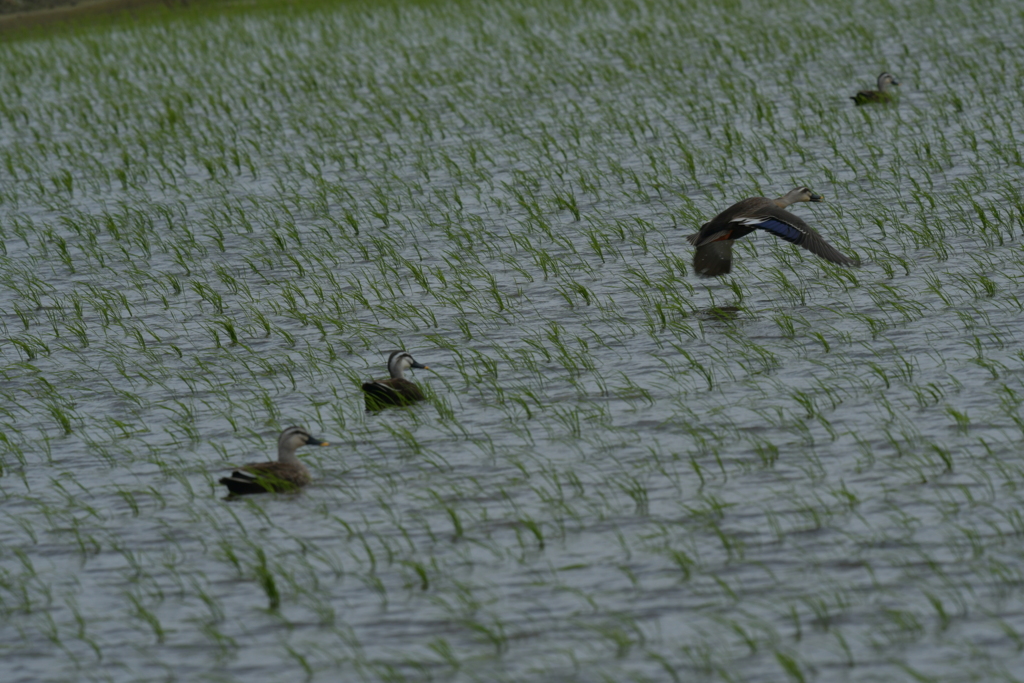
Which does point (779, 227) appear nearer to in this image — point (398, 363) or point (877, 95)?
point (398, 363)

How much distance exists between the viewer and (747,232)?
10523mm

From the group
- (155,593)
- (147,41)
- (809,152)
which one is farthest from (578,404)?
(147,41)

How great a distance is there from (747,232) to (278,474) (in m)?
4.76

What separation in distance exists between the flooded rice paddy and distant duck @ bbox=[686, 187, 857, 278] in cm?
19

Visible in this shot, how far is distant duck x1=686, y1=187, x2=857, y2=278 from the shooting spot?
33.8 feet

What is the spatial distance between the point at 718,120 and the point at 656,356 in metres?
9.55

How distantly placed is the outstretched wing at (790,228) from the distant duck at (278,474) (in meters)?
4.42

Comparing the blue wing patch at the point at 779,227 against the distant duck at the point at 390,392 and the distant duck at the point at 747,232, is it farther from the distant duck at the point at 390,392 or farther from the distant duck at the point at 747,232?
the distant duck at the point at 390,392

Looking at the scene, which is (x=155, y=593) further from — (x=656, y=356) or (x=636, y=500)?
(x=656, y=356)

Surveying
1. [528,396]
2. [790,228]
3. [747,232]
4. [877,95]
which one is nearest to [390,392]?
[528,396]

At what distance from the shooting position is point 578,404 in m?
8.30

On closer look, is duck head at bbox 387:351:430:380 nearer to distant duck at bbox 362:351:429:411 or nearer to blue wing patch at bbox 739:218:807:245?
distant duck at bbox 362:351:429:411

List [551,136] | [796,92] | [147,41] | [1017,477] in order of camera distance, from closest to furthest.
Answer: [1017,477], [551,136], [796,92], [147,41]

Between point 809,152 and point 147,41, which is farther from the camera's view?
point 147,41
